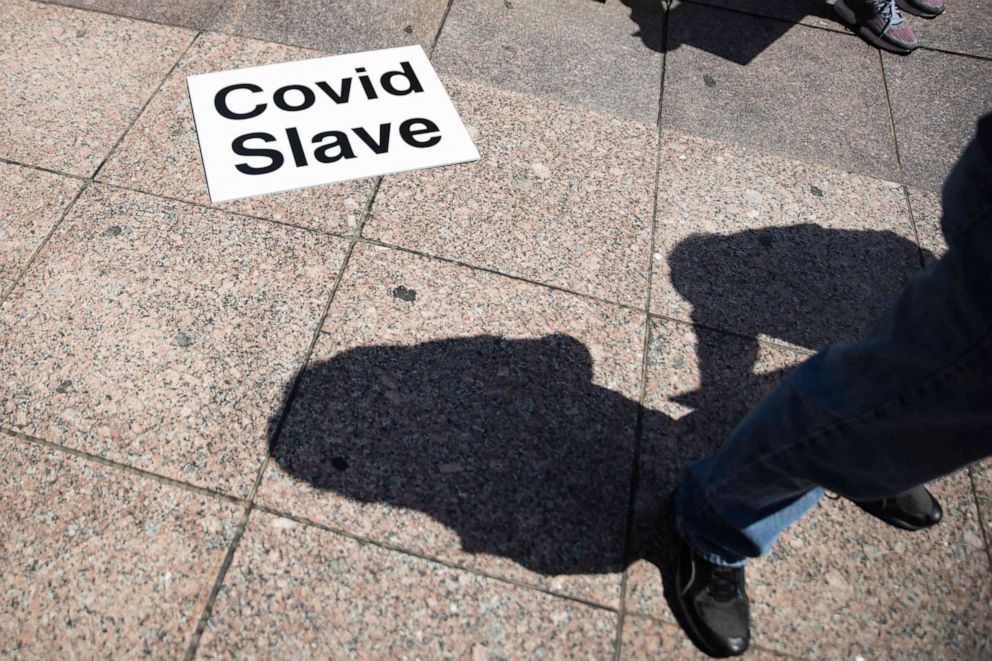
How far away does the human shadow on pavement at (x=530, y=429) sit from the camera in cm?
208

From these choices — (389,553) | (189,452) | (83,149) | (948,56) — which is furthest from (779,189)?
(83,149)

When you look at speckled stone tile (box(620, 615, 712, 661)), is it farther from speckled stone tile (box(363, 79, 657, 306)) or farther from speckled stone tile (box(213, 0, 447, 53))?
speckled stone tile (box(213, 0, 447, 53))

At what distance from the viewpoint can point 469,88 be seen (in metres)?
3.38

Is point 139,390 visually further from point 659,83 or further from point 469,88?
point 659,83

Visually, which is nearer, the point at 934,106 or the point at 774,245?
the point at 774,245

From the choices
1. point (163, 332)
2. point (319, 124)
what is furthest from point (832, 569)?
point (319, 124)

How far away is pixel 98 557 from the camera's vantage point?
1900 millimetres

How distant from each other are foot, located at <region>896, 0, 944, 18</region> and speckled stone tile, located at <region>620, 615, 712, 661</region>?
4118 mm

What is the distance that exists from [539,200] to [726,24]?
2.00m

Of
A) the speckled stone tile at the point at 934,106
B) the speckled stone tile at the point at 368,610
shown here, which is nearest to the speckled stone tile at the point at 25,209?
the speckled stone tile at the point at 368,610

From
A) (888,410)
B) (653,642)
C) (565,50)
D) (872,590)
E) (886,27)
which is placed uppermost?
(888,410)

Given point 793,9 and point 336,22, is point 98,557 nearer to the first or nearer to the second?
point 336,22

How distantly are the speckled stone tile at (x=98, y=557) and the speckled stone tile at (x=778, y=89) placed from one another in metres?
2.67

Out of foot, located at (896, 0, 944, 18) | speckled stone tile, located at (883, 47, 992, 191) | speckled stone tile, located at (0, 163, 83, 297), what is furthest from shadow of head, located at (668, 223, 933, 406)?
speckled stone tile, located at (0, 163, 83, 297)
